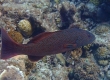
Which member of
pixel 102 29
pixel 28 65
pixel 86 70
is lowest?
pixel 86 70

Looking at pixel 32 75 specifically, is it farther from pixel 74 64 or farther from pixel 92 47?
pixel 92 47

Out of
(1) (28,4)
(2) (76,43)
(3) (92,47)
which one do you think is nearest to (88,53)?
(3) (92,47)

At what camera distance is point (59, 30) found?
5281 millimetres

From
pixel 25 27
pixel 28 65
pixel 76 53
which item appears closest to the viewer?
pixel 28 65

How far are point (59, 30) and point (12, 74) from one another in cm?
181

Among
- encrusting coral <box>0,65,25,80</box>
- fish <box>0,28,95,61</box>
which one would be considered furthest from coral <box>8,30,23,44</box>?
fish <box>0,28,95,61</box>

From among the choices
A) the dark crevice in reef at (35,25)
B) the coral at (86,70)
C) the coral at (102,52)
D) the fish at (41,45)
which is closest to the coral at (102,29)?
the coral at (102,52)

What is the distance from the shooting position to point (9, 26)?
574 centimetres

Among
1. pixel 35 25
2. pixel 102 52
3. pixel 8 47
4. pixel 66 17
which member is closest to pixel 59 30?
pixel 35 25

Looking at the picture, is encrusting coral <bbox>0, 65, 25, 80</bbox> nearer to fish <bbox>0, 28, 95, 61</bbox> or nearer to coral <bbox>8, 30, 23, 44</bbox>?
coral <bbox>8, 30, 23, 44</bbox>

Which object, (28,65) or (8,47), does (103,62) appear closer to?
(28,65)

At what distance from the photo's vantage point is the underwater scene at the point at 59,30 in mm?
5133

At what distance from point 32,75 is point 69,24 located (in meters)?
2.86

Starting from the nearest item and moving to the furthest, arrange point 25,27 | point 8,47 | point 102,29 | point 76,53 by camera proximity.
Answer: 1. point 8,47
2. point 25,27
3. point 76,53
4. point 102,29
